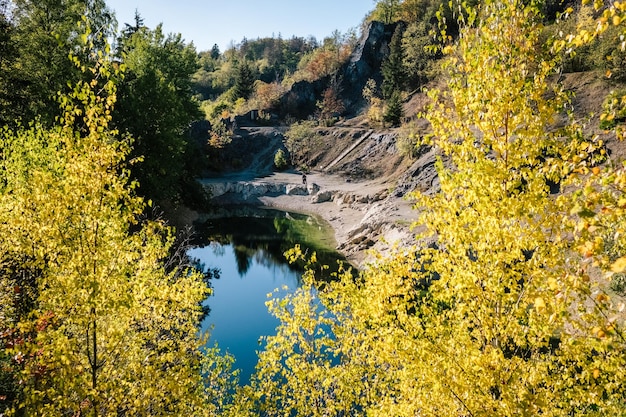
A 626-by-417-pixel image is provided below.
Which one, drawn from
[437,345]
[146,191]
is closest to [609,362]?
[437,345]

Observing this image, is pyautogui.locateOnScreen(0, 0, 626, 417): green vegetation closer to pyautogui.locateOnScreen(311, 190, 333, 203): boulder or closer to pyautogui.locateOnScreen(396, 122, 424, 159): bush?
pyautogui.locateOnScreen(311, 190, 333, 203): boulder

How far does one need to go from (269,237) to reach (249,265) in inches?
314

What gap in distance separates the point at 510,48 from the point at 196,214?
45.9 m

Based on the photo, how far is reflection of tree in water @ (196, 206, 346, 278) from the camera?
3853 cm

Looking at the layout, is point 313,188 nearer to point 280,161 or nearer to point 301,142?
point 280,161

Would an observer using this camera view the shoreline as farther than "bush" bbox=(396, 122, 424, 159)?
No

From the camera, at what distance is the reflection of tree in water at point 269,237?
38.5 metres

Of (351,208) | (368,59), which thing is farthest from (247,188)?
(368,59)

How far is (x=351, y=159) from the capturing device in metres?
64.9

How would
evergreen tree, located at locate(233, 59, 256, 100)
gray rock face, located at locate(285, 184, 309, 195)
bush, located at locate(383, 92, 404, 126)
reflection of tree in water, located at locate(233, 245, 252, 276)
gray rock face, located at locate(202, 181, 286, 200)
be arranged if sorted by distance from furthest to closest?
evergreen tree, located at locate(233, 59, 256, 100), bush, located at locate(383, 92, 404, 126), gray rock face, located at locate(202, 181, 286, 200), gray rock face, located at locate(285, 184, 309, 195), reflection of tree in water, located at locate(233, 245, 252, 276)

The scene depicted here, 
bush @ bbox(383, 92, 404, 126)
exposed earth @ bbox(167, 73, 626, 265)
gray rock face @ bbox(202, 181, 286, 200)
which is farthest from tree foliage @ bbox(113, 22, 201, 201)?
bush @ bbox(383, 92, 404, 126)

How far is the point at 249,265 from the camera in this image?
38.0 metres

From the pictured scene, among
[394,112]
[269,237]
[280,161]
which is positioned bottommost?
[269,237]

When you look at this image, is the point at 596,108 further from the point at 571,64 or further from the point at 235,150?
the point at 235,150
